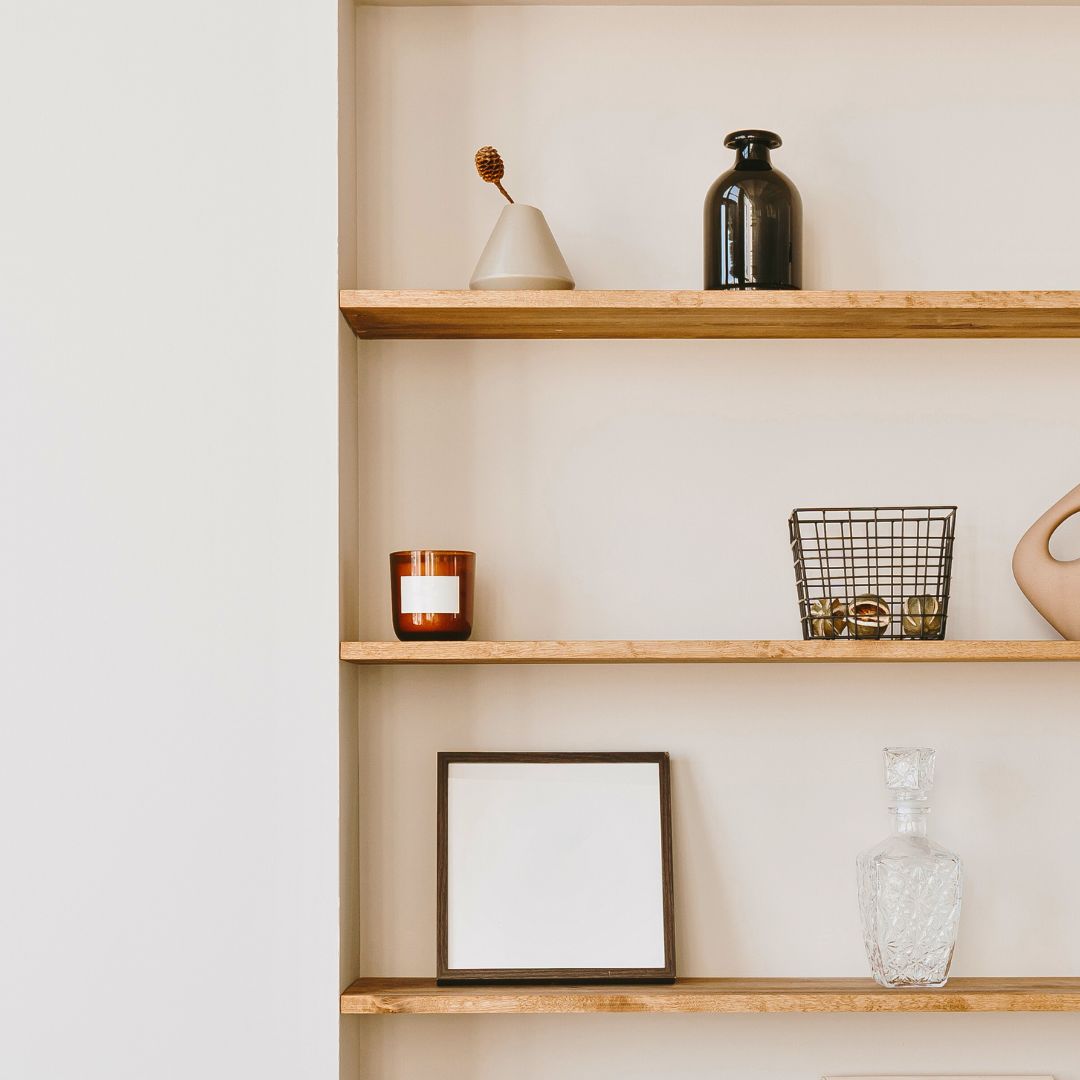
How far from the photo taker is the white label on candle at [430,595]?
1.50 meters

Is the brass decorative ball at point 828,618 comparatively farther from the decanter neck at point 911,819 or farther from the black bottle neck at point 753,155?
the black bottle neck at point 753,155

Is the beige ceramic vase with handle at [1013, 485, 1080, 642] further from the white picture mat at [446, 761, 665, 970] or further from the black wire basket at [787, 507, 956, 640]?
the white picture mat at [446, 761, 665, 970]

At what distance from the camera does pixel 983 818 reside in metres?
1.64

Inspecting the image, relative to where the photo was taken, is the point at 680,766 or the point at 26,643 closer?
the point at 26,643

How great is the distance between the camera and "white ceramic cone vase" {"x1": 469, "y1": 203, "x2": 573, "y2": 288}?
1.53m

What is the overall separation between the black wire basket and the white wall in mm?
639

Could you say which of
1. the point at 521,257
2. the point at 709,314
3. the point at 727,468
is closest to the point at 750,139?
the point at 709,314

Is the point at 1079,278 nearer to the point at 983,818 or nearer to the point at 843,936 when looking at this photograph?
the point at 983,818

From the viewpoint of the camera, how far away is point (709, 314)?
155cm

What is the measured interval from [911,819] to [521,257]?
897mm

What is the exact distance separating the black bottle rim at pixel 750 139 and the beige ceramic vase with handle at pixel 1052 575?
615mm

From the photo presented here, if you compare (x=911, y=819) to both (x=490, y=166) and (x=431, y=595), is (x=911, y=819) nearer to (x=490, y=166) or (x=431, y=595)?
(x=431, y=595)

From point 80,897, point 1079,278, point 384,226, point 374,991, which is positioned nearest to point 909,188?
point 1079,278

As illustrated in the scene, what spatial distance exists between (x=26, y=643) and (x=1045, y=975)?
145cm
